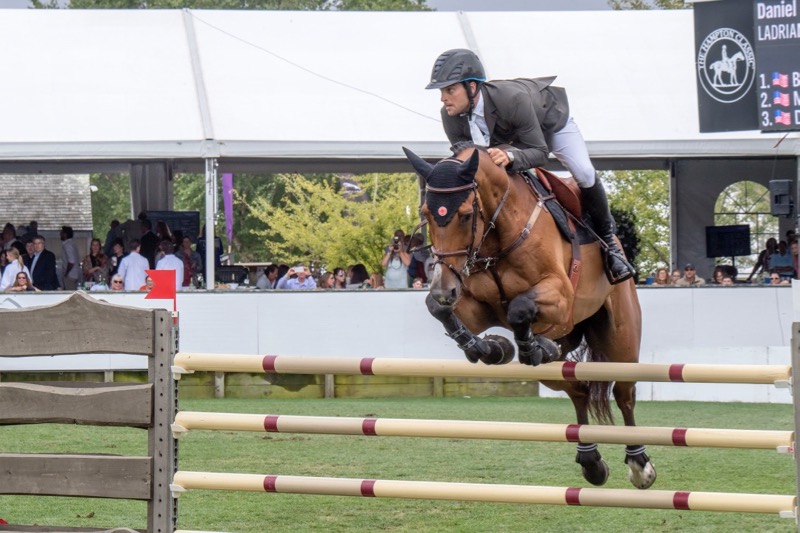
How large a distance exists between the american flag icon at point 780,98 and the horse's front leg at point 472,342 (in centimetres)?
1012

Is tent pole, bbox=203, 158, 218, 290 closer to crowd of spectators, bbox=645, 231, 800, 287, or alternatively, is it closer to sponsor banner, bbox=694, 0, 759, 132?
crowd of spectators, bbox=645, 231, 800, 287

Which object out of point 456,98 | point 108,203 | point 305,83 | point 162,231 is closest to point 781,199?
point 305,83

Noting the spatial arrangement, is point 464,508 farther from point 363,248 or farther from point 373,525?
point 363,248

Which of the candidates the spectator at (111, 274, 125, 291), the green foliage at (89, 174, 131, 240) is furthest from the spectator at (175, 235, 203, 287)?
the green foliage at (89, 174, 131, 240)

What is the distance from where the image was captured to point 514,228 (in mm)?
5891

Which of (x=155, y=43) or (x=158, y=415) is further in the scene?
(x=155, y=43)

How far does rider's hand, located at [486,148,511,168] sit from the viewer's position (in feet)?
19.4

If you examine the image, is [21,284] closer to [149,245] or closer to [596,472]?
[149,245]

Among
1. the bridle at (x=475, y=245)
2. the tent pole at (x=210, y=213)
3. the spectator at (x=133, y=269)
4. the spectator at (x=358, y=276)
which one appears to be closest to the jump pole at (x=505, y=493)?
the bridle at (x=475, y=245)

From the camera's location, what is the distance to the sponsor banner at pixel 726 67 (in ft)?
50.2

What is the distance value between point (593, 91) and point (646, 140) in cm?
141

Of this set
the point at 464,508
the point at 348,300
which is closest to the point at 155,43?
the point at 348,300

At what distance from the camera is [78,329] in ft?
17.6

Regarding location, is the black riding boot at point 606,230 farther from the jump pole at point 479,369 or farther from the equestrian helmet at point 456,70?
the jump pole at point 479,369
